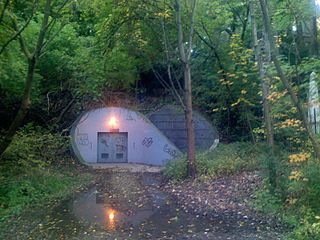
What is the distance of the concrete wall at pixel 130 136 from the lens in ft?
73.6

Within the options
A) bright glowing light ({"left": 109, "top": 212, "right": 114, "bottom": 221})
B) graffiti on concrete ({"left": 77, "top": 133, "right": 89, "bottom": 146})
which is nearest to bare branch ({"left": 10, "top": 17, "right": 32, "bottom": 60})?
bright glowing light ({"left": 109, "top": 212, "right": 114, "bottom": 221})

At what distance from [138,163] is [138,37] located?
7679 mm

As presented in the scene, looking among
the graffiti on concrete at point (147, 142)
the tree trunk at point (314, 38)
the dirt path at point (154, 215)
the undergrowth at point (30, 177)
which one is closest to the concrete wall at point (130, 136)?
the graffiti on concrete at point (147, 142)

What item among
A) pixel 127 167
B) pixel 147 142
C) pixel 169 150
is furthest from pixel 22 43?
pixel 147 142

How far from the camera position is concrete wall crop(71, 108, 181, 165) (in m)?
22.4

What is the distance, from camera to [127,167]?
21078mm

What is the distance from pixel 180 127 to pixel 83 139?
199 inches

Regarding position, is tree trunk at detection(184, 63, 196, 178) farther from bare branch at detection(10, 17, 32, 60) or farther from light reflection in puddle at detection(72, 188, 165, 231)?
bare branch at detection(10, 17, 32, 60)

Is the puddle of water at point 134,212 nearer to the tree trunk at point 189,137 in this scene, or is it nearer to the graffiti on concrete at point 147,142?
the tree trunk at point 189,137

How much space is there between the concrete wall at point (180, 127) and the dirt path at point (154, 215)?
7309mm

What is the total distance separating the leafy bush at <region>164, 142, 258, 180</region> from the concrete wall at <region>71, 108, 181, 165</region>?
5087mm

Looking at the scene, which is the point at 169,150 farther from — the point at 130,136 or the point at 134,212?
the point at 134,212

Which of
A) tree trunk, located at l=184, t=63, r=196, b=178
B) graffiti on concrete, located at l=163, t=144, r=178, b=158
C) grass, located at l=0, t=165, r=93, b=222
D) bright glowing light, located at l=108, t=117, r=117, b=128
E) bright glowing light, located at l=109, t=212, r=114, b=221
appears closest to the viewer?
bright glowing light, located at l=109, t=212, r=114, b=221

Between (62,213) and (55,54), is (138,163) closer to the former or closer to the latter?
(55,54)
